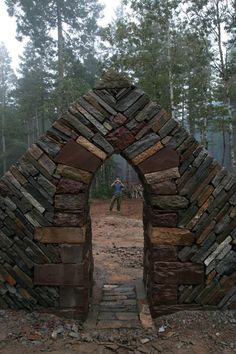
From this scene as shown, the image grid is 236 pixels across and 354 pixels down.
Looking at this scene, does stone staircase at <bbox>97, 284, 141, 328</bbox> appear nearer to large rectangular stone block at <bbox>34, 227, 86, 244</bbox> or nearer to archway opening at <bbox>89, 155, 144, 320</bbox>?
archway opening at <bbox>89, 155, 144, 320</bbox>

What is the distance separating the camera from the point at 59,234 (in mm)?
5145

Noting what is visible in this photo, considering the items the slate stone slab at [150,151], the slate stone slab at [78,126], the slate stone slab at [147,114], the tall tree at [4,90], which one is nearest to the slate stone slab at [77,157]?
the slate stone slab at [78,126]

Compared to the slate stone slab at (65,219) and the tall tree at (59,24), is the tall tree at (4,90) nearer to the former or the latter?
the tall tree at (59,24)

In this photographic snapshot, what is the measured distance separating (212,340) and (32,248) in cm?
280

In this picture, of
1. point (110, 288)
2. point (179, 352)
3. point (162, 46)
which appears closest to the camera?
point (179, 352)

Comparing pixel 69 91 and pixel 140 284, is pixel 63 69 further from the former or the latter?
pixel 140 284

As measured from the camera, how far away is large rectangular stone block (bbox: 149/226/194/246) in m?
5.11

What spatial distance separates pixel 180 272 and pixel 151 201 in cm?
111

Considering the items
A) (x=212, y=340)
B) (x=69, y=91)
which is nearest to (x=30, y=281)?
(x=212, y=340)

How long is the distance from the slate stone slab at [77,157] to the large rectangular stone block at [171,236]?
132 centimetres

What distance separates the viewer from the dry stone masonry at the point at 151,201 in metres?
5.13

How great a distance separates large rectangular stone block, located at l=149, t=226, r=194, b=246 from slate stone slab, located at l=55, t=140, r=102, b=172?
1.32 m

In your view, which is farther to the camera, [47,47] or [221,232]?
[47,47]

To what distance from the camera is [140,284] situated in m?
6.93
